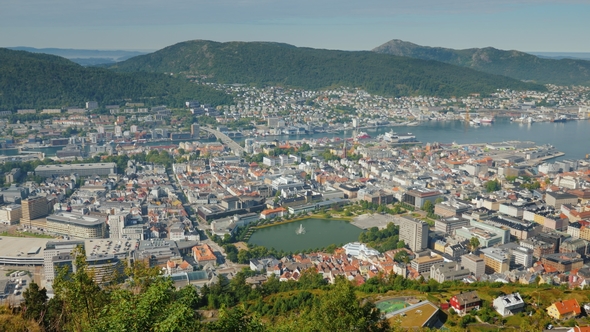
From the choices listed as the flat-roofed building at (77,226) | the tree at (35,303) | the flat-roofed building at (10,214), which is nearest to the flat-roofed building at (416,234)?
the flat-roofed building at (77,226)

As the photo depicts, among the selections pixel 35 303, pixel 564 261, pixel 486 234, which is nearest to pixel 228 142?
pixel 486 234

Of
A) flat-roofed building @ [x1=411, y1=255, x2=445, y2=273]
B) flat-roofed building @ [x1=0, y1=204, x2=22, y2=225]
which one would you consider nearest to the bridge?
flat-roofed building @ [x1=0, y1=204, x2=22, y2=225]

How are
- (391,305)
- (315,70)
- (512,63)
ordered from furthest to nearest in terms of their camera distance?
(512,63) → (315,70) → (391,305)

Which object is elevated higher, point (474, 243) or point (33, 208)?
point (33, 208)

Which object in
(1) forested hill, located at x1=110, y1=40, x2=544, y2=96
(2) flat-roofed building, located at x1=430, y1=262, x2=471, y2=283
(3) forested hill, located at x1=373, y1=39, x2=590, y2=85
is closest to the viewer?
(2) flat-roofed building, located at x1=430, y1=262, x2=471, y2=283

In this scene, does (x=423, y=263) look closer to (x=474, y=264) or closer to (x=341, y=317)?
(x=474, y=264)

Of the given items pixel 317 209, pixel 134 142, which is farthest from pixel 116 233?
pixel 134 142

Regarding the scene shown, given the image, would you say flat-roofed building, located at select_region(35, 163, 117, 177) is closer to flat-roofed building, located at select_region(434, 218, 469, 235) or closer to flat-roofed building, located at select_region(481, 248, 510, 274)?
flat-roofed building, located at select_region(434, 218, 469, 235)
